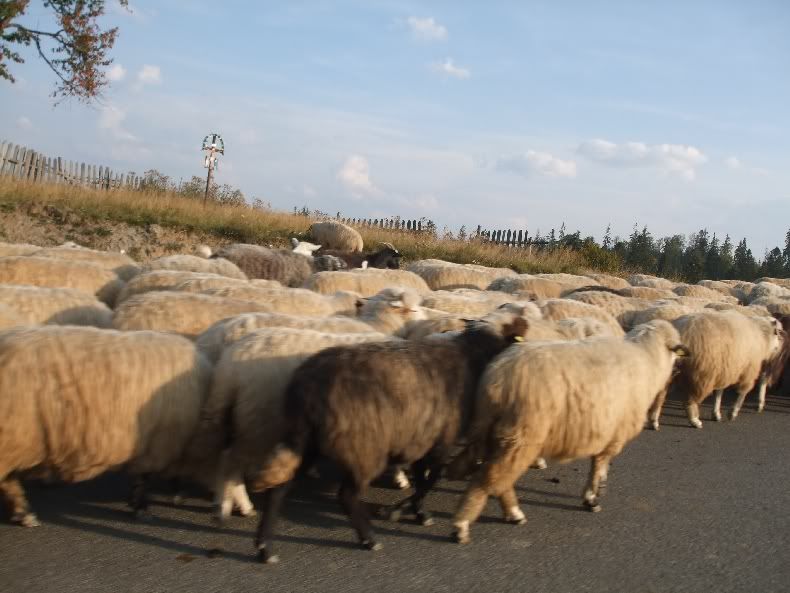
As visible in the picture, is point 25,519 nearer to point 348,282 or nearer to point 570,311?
point 348,282

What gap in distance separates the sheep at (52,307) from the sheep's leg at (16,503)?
1.93m

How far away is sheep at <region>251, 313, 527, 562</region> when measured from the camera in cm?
405

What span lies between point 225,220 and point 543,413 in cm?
1447

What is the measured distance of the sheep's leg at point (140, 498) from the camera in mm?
4625

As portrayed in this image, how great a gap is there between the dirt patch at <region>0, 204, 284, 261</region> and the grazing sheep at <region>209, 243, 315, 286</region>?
5.64m

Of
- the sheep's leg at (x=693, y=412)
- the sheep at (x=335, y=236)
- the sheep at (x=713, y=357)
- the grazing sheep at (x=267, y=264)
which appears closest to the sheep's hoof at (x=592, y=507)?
the sheep at (x=713, y=357)

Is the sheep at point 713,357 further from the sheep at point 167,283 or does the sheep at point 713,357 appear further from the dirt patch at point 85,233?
the dirt patch at point 85,233

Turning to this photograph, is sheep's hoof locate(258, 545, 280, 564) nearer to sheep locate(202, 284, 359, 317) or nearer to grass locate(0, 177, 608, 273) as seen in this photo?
sheep locate(202, 284, 359, 317)

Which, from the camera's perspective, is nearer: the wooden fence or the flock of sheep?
the flock of sheep

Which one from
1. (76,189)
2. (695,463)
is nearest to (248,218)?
(76,189)

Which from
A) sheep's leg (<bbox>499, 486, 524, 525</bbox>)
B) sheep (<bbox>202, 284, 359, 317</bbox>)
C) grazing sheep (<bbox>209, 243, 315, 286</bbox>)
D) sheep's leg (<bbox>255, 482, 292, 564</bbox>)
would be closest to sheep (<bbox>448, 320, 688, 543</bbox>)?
sheep's leg (<bbox>499, 486, 524, 525</bbox>)

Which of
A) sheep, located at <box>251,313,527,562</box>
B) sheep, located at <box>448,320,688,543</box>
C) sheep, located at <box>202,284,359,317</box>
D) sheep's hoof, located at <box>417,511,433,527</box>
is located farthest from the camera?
sheep, located at <box>202,284,359,317</box>

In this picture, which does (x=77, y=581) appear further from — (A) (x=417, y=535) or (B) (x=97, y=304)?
(B) (x=97, y=304)

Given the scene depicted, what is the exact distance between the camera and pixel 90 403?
13.5 feet
